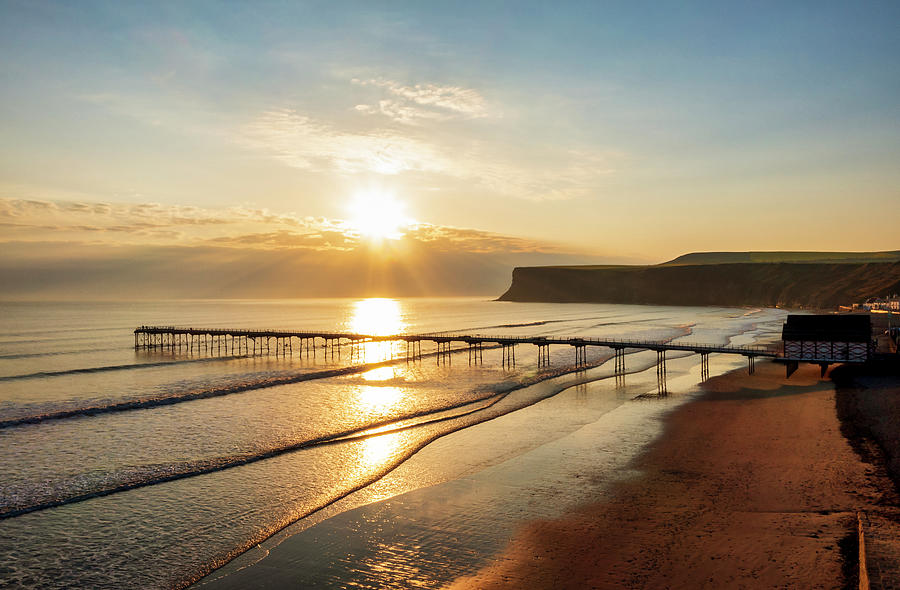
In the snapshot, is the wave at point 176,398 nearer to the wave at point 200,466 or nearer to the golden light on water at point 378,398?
the golden light on water at point 378,398

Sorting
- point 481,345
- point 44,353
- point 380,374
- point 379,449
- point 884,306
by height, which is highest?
point 884,306

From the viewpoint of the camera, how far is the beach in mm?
13820

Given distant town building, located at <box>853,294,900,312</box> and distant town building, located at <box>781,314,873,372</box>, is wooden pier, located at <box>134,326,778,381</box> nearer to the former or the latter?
distant town building, located at <box>781,314,873,372</box>

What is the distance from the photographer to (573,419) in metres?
32.9

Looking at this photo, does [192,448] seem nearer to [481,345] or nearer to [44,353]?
[481,345]

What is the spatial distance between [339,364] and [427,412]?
31235 mm

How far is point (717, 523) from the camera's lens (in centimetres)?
1675

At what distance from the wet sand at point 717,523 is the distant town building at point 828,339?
19436mm

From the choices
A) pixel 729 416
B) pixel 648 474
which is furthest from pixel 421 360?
pixel 648 474

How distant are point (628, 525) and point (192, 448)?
A: 815 inches

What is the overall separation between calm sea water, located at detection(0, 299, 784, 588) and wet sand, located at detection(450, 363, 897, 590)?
296 inches

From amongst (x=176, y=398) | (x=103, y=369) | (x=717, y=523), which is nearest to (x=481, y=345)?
(x=176, y=398)

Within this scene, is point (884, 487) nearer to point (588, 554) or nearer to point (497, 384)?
point (588, 554)

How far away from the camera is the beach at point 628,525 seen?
13.8 m
